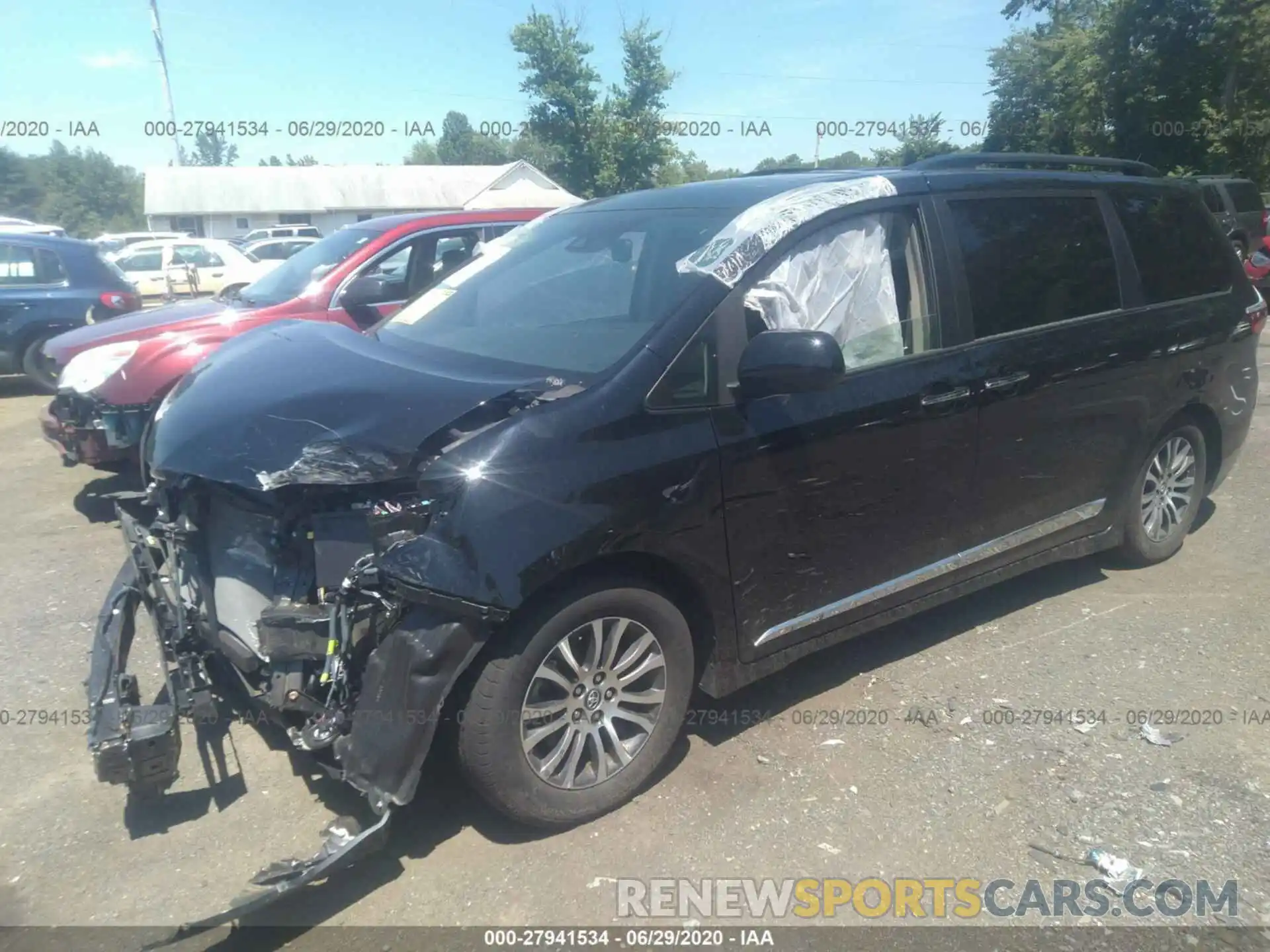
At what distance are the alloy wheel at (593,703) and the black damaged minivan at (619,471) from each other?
0.03 ft

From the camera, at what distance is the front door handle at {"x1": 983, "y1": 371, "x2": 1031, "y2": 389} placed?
3.71m

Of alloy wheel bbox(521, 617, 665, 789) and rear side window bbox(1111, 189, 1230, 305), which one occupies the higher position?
rear side window bbox(1111, 189, 1230, 305)

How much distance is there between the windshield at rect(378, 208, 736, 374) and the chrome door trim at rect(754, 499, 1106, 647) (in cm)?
114

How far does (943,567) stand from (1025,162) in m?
2.17

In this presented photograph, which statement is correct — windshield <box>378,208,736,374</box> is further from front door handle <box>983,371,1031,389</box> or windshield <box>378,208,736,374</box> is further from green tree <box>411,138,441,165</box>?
green tree <box>411,138,441,165</box>

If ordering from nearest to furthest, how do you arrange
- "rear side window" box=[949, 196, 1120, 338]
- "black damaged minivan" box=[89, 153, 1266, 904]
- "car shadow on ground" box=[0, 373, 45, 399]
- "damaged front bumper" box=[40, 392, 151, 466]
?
"black damaged minivan" box=[89, 153, 1266, 904] → "rear side window" box=[949, 196, 1120, 338] → "damaged front bumper" box=[40, 392, 151, 466] → "car shadow on ground" box=[0, 373, 45, 399]

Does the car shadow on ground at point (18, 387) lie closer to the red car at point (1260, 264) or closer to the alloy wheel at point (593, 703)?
the alloy wheel at point (593, 703)

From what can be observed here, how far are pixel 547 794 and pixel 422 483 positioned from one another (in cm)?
104

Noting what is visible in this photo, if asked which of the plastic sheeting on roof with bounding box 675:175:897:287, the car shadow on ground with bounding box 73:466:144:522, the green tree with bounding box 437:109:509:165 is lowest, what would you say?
the car shadow on ground with bounding box 73:466:144:522

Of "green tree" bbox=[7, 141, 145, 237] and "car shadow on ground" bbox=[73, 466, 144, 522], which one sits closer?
"car shadow on ground" bbox=[73, 466, 144, 522]

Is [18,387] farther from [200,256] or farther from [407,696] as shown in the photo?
[407,696]

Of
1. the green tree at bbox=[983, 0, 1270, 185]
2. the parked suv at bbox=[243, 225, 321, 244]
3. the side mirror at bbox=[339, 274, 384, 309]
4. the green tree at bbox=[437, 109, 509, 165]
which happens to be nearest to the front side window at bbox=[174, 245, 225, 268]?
the parked suv at bbox=[243, 225, 321, 244]

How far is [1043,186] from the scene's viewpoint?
418 cm

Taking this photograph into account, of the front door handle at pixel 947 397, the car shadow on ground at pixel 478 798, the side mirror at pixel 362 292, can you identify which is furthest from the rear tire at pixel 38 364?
the front door handle at pixel 947 397
